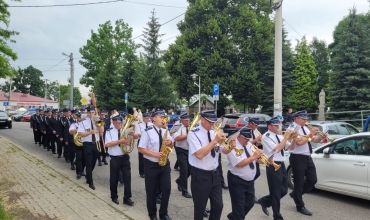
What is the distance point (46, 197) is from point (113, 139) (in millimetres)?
2058

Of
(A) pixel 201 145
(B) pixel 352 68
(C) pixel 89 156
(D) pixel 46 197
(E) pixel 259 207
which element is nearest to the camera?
(A) pixel 201 145

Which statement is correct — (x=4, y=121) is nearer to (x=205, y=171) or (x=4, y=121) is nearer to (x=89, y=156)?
(x=89, y=156)

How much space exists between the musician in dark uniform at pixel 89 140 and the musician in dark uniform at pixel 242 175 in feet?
15.0

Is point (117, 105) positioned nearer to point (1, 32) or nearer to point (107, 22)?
point (107, 22)

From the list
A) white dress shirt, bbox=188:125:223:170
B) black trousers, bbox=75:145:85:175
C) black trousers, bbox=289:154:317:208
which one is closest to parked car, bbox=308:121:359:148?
black trousers, bbox=289:154:317:208

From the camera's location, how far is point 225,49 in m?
33.6

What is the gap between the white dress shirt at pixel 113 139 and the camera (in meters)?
7.16

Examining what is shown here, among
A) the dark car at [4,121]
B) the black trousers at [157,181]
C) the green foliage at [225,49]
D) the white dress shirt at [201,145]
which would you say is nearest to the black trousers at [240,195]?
the white dress shirt at [201,145]

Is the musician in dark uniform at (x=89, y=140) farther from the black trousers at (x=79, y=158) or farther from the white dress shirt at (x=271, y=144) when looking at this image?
the white dress shirt at (x=271, y=144)

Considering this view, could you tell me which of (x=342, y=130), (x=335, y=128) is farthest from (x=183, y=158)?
(x=342, y=130)

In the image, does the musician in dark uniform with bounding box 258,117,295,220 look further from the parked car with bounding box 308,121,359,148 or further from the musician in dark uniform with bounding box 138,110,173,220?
the parked car with bounding box 308,121,359,148

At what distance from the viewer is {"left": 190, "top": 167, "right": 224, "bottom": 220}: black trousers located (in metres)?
4.71

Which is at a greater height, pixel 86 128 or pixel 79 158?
pixel 86 128

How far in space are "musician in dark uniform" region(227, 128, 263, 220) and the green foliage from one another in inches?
1111
